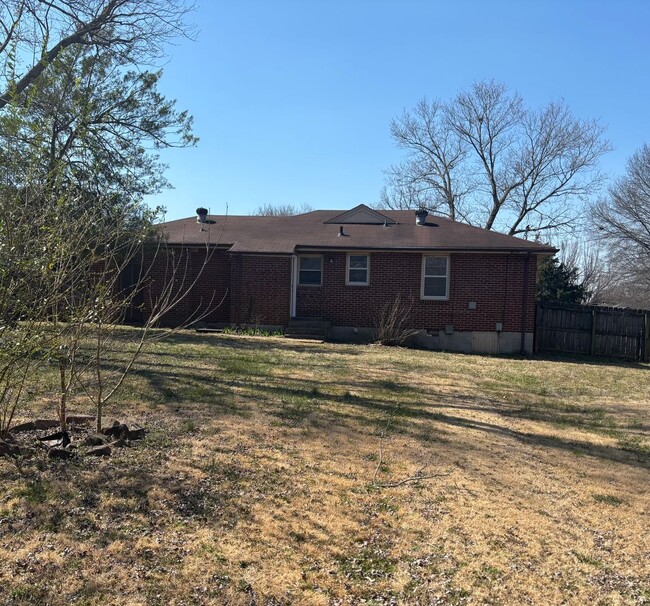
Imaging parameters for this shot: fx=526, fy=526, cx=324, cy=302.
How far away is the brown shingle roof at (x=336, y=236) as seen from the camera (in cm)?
1577

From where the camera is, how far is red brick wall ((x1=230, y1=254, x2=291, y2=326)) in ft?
53.9

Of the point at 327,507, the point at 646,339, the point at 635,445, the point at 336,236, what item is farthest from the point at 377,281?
the point at 327,507

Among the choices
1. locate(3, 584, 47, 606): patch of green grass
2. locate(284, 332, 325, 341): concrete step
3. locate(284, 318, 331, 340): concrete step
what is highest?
locate(284, 318, 331, 340): concrete step

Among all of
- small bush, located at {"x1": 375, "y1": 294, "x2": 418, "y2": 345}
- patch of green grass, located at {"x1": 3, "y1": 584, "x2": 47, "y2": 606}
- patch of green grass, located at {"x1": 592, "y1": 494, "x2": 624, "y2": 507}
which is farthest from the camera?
small bush, located at {"x1": 375, "y1": 294, "x2": 418, "y2": 345}

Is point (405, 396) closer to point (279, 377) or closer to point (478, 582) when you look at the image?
point (279, 377)

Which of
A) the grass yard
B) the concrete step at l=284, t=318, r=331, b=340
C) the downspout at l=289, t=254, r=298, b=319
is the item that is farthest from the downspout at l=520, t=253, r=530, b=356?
the grass yard

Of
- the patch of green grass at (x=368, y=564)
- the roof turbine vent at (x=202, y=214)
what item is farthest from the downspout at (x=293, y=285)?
the patch of green grass at (x=368, y=564)

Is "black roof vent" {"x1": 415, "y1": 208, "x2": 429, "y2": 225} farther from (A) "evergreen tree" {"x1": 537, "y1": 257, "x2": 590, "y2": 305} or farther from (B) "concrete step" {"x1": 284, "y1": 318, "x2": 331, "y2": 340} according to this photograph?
(A) "evergreen tree" {"x1": 537, "y1": 257, "x2": 590, "y2": 305}

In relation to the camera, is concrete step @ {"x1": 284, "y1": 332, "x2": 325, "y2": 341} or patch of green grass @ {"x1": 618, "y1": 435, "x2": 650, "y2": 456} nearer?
patch of green grass @ {"x1": 618, "y1": 435, "x2": 650, "y2": 456}

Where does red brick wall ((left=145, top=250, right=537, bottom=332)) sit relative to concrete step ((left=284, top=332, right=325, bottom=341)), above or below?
above

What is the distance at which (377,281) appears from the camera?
53.1ft

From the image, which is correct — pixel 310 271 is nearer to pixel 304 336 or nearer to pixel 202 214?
pixel 304 336

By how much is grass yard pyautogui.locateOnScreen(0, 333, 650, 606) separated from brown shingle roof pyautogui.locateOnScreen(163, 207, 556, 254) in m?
8.86

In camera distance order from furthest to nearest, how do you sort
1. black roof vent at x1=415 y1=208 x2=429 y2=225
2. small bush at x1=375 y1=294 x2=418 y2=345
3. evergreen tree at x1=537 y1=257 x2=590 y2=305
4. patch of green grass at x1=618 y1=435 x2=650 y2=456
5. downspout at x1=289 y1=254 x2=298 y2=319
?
evergreen tree at x1=537 y1=257 x2=590 y2=305
black roof vent at x1=415 y1=208 x2=429 y2=225
downspout at x1=289 y1=254 x2=298 y2=319
small bush at x1=375 y1=294 x2=418 y2=345
patch of green grass at x1=618 y1=435 x2=650 y2=456
